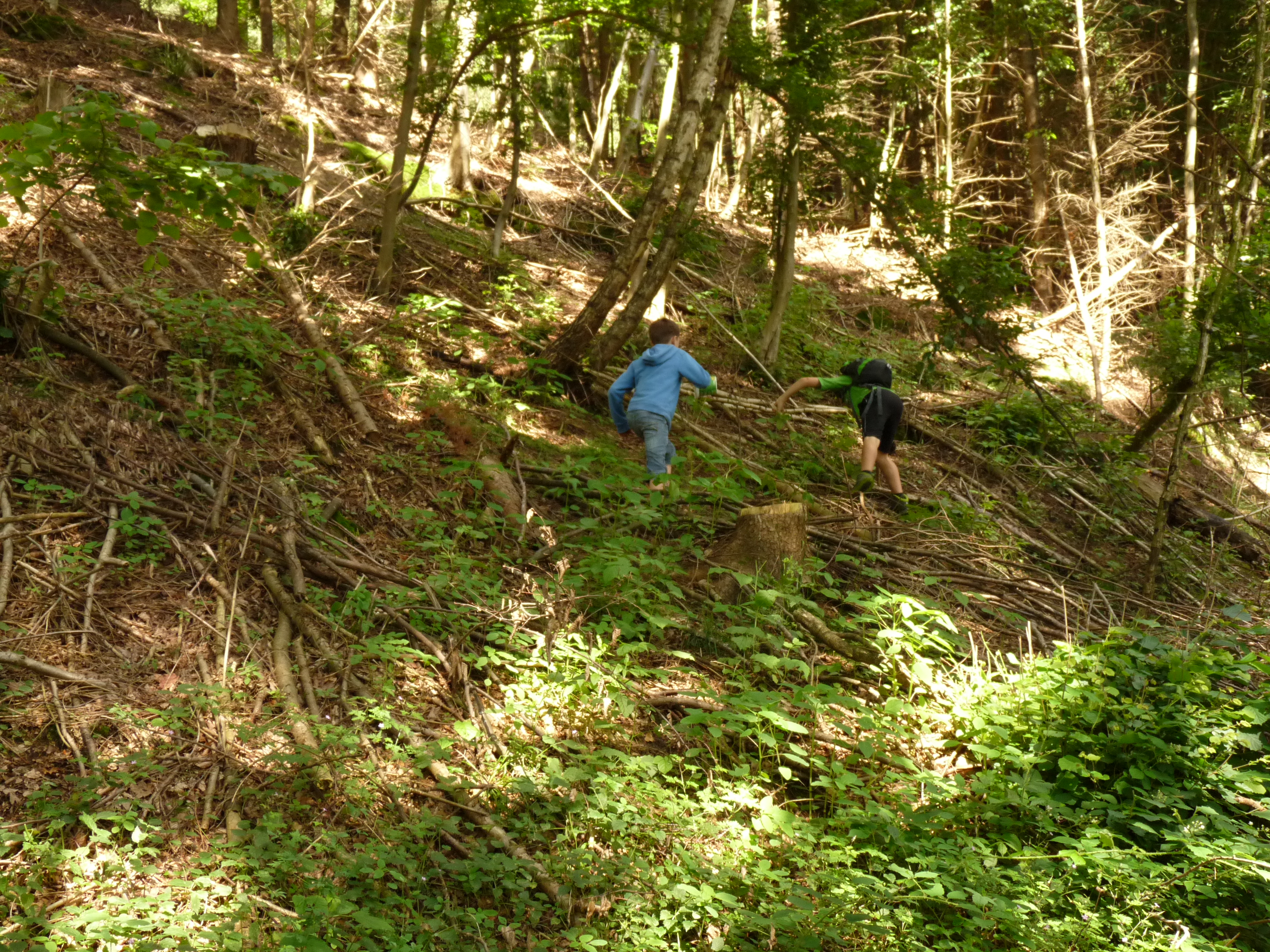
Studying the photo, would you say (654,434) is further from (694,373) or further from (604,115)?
(604,115)

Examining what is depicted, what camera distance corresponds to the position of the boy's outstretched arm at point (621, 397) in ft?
25.1

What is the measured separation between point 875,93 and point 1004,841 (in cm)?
2013

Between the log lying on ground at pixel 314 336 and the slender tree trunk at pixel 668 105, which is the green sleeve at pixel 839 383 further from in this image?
the slender tree trunk at pixel 668 105

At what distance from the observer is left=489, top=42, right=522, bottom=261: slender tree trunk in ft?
34.4

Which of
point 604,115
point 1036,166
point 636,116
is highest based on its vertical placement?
point 1036,166

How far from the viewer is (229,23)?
1627 centimetres

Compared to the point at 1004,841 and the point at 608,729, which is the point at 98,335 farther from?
the point at 1004,841

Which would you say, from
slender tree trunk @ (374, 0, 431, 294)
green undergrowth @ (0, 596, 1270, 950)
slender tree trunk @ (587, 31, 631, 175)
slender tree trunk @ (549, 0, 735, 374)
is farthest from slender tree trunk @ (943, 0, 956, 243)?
green undergrowth @ (0, 596, 1270, 950)

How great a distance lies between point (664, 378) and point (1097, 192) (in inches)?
448

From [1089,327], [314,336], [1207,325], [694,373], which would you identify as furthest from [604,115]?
[1207,325]

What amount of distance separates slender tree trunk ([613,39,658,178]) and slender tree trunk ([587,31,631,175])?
15.6 inches

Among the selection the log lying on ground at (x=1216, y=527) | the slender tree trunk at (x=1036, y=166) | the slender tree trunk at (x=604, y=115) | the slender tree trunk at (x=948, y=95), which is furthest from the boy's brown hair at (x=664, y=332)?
the slender tree trunk at (x=1036, y=166)

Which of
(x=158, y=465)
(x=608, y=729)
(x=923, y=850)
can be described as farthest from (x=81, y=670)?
(x=923, y=850)

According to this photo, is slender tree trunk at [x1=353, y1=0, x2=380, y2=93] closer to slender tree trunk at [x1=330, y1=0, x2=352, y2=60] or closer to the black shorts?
slender tree trunk at [x1=330, y1=0, x2=352, y2=60]
